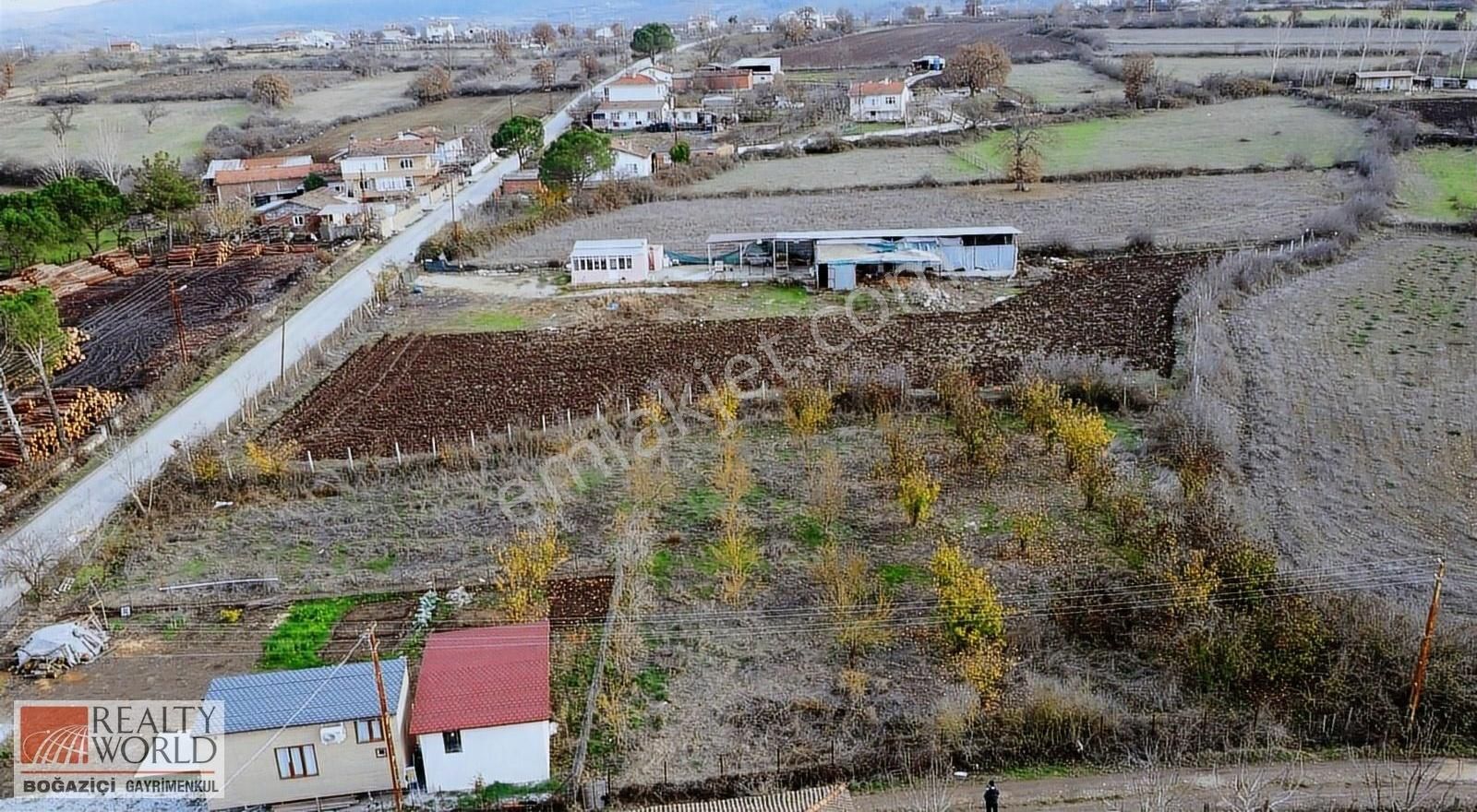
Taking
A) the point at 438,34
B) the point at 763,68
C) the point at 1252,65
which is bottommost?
the point at 1252,65

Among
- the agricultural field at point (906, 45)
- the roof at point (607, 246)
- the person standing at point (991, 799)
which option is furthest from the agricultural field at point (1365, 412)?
the agricultural field at point (906, 45)

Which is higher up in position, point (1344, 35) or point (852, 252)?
point (1344, 35)

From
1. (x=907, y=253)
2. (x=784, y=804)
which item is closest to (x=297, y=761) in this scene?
(x=784, y=804)

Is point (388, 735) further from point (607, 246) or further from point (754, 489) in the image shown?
point (607, 246)

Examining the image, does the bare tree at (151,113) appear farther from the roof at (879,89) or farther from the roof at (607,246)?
the roof at (607,246)

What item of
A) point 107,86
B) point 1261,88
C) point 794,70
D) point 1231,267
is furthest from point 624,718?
point 107,86

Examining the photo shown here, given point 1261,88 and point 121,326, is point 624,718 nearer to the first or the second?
point 121,326

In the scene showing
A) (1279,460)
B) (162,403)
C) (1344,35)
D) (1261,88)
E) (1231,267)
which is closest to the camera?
(1279,460)
